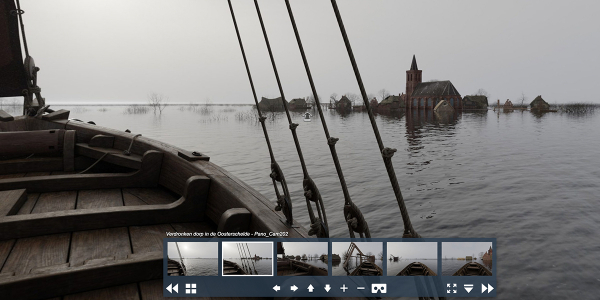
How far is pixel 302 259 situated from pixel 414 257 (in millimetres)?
428

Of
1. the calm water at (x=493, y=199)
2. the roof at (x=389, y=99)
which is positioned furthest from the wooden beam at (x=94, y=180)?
the roof at (x=389, y=99)

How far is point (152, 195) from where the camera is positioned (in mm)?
2830

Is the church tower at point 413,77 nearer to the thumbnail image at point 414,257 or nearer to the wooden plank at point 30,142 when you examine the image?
the wooden plank at point 30,142

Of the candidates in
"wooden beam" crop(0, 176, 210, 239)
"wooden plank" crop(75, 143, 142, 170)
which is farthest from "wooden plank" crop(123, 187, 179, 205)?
"wooden beam" crop(0, 176, 210, 239)

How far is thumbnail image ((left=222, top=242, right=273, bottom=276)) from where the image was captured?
4.56 feet

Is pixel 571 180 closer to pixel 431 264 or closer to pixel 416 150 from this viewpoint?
pixel 416 150

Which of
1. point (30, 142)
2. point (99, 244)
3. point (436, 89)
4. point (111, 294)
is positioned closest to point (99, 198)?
→ point (99, 244)

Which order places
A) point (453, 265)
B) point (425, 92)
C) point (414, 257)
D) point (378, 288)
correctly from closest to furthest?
point (378, 288) < point (414, 257) < point (453, 265) < point (425, 92)

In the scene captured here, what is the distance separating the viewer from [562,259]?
20.0 ft

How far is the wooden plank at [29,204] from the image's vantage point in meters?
2.34

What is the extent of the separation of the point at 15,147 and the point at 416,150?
1755 cm

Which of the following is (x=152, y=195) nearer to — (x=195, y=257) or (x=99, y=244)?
(x=99, y=244)

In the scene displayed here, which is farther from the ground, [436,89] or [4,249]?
[436,89]

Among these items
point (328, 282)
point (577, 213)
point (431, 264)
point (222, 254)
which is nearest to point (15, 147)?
point (222, 254)
